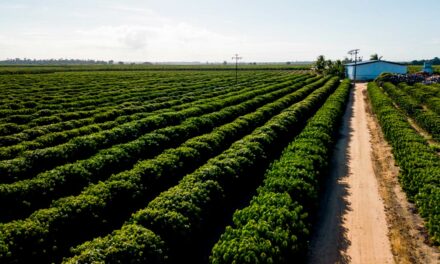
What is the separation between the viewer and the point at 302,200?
496 inches

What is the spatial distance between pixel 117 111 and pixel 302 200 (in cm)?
2242

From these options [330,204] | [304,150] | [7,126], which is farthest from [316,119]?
[7,126]

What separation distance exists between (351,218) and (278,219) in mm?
6106

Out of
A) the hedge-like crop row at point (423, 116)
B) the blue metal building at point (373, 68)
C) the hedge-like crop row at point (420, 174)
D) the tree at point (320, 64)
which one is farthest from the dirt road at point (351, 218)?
the tree at point (320, 64)

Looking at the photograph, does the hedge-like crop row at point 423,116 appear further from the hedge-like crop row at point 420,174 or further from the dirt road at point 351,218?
the dirt road at point 351,218

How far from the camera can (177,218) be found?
9.80m

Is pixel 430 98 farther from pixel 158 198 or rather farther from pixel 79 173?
pixel 79 173

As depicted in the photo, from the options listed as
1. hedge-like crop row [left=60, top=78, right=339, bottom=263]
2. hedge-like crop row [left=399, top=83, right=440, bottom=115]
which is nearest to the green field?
hedge-like crop row [left=60, top=78, right=339, bottom=263]

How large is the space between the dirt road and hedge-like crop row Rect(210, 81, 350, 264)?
3.99ft

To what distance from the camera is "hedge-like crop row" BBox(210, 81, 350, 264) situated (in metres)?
8.58

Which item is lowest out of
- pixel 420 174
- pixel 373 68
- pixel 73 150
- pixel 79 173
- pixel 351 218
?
pixel 351 218

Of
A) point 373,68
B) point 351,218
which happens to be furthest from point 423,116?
point 373,68

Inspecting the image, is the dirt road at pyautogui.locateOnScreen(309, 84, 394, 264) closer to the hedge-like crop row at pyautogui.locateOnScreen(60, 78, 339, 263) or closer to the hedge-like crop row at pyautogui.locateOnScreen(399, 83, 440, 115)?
the hedge-like crop row at pyautogui.locateOnScreen(60, 78, 339, 263)

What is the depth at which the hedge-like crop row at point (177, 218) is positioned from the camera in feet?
27.1
